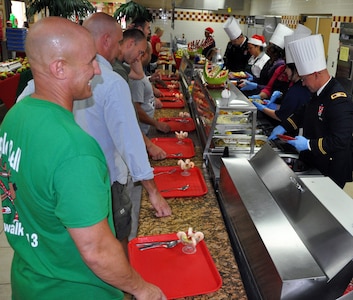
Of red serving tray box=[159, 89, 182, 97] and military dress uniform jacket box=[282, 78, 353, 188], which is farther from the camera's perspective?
red serving tray box=[159, 89, 182, 97]

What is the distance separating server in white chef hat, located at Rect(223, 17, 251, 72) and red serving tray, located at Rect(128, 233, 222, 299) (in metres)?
4.74

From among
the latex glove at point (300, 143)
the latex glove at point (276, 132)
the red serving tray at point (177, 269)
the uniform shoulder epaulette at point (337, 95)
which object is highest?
the uniform shoulder epaulette at point (337, 95)

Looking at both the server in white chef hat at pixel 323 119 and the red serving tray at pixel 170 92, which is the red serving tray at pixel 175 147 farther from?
the red serving tray at pixel 170 92

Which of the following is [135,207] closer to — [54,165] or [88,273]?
[88,273]

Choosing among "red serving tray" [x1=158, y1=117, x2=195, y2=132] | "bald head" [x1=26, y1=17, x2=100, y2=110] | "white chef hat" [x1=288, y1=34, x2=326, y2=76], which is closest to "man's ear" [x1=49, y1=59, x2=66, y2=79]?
"bald head" [x1=26, y1=17, x2=100, y2=110]

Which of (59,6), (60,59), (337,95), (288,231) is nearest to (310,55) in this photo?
(337,95)

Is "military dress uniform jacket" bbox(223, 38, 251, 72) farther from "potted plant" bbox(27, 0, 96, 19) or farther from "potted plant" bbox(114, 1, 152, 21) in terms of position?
"potted plant" bbox(114, 1, 152, 21)

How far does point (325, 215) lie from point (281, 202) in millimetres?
226

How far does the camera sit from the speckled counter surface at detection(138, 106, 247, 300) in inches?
45.2

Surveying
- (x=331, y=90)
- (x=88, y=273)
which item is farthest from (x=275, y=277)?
(x=331, y=90)

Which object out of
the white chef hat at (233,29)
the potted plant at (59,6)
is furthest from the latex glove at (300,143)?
the white chef hat at (233,29)

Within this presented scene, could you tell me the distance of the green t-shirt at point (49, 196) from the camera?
760 mm

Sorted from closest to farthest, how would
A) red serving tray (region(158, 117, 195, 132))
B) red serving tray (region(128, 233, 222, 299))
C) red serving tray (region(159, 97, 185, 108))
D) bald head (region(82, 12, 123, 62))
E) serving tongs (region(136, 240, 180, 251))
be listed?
1. red serving tray (region(128, 233, 222, 299))
2. serving tongs (region(136, 240, 180, 251))
3. bald head (region(82, 12, 123, 62))
4. red serving tray (region(158, 117, 195, 132))
5. red serving tray (region(159, 97, 185, 108))

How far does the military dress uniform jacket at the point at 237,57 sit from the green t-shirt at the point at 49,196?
203 inches
